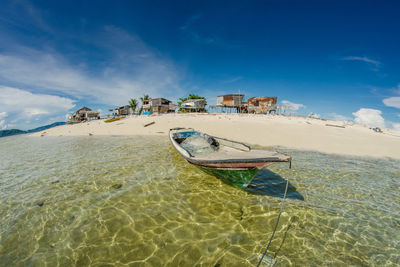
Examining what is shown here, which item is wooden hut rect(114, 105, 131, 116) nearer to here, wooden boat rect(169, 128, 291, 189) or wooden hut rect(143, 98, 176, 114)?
wooden hut rect(143, 98, 176, 114)

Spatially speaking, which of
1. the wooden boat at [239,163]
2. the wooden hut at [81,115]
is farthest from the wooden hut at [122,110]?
the wooden boat at [239,163]

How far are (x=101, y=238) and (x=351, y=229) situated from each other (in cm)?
748

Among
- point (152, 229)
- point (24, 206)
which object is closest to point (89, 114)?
point (24, 206)

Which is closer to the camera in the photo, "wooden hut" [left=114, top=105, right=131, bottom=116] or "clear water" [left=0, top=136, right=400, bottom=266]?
"clear water" [left=0, top=136, right=400, bottom=266]

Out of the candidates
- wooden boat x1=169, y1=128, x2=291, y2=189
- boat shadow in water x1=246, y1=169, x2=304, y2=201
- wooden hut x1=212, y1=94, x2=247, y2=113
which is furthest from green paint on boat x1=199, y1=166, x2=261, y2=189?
wooden hut x1=212, y1=94, x2=247, y2=113

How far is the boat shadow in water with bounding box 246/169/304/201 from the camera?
6.56 meters

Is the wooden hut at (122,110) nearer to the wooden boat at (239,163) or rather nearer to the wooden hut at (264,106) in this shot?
the wooden hut at (264,106)

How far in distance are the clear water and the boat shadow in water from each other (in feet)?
0.18

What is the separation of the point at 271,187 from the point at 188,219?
4.45 meters

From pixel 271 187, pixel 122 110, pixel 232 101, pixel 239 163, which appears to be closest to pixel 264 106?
pixel 232 101

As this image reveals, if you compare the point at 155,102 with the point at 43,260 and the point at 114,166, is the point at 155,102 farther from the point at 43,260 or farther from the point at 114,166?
the point at 43,260

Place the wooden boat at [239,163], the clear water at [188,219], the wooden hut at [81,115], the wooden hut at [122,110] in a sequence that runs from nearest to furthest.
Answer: the clear water at [188,219], the wooden boat at [239,163], the wooden hut at [81,115], the wooden hut at [122,110]

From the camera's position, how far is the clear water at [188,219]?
370 cm

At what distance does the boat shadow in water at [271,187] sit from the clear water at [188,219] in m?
0.06
